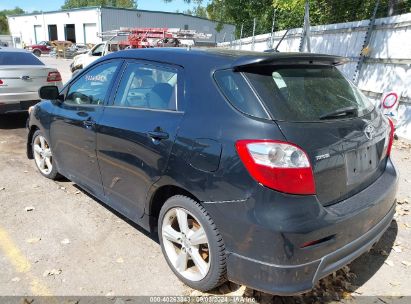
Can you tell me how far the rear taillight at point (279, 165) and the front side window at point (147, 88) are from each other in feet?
2.86

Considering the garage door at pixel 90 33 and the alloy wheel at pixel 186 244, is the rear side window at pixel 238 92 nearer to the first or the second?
the alloy wheel at pixel 186 244

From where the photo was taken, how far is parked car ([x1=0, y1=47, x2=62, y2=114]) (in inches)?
293

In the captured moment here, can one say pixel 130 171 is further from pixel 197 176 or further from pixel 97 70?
pixel 97 70

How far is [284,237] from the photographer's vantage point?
2.27 metres

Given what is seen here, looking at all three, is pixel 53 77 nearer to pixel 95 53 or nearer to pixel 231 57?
pixel 231 57

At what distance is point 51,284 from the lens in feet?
9.95

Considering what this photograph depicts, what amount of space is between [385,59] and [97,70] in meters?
6.18

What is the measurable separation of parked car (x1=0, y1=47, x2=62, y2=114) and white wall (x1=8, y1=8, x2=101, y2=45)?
121 feet

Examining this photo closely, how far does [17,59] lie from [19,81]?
3.05 ft

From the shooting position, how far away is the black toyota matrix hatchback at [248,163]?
7.63 ft

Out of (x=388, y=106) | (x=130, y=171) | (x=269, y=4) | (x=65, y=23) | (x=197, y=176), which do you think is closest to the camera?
(x=197, y=176)

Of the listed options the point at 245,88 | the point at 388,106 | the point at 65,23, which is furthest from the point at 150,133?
the point at 65,23

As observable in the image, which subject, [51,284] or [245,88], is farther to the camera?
[51,284]

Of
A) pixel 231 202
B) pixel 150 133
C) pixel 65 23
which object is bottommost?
pixel 65 23
